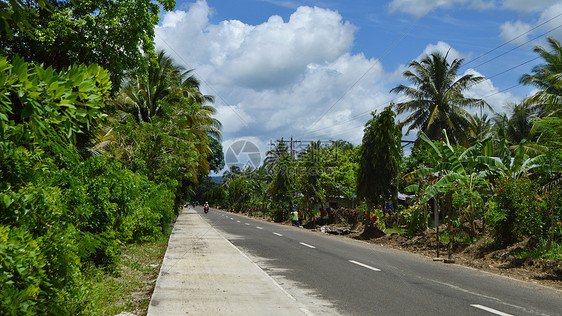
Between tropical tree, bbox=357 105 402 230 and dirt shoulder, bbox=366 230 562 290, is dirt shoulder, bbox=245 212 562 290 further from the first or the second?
tropical tree, bbox=357 105 402 230

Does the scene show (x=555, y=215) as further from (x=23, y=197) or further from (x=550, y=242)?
(x=23, y=197)

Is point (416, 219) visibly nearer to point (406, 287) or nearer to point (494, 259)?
point (494, 259)

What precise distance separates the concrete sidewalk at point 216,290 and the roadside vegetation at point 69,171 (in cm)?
51

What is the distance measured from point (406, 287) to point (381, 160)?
13876 millimetres

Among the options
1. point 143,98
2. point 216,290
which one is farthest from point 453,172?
point 143,98

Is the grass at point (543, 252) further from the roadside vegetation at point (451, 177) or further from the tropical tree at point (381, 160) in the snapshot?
the tropical tree at point (381, 160)


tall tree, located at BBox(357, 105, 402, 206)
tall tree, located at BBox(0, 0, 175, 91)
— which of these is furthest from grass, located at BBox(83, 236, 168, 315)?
tall tree, located at BBox(357, 105, 402, 206)

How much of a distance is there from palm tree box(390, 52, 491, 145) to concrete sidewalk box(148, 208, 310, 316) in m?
27.1

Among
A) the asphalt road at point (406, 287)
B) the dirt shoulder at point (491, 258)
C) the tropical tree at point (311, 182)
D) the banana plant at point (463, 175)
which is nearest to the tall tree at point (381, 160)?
the dirt shoulder at point (491, 258)

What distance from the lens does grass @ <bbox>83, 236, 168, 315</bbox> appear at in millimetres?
6207

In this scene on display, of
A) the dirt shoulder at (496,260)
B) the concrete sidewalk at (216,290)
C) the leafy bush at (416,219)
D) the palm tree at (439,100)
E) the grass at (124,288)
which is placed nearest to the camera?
the grass at (124,288)

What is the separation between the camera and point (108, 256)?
8.55 m

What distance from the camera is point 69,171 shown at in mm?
6746

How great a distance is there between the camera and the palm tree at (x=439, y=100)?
34.1 meters
